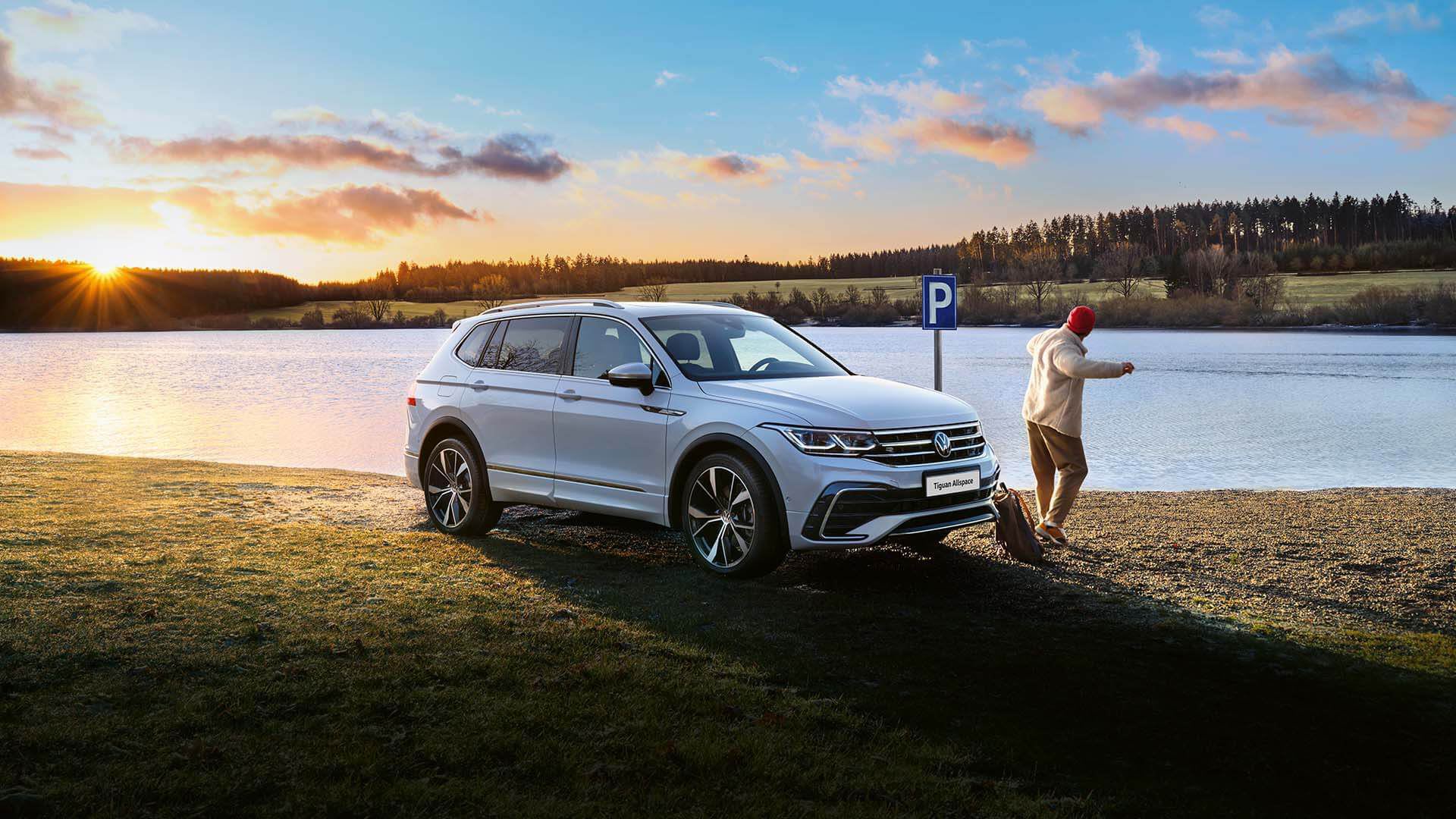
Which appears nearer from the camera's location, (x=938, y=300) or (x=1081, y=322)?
(x=1081, y=322)

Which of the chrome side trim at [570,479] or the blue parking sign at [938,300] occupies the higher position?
the blue parking sign at [938,300]

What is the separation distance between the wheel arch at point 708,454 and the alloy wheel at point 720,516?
4.8 inches

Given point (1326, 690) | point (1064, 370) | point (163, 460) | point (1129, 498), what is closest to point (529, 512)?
point (1064, 370)

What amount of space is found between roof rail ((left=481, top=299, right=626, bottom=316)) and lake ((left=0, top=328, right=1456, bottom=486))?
26.1 feet

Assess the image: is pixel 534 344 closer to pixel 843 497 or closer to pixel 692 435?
pixel 692 435

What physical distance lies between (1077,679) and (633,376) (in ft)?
11.7

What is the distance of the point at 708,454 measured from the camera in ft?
24.8

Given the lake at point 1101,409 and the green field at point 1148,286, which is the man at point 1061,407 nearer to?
the lake at point 1101,409

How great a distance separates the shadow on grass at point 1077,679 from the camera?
4.32 m

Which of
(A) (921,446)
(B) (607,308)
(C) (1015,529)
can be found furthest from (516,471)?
(C) (1015,529)

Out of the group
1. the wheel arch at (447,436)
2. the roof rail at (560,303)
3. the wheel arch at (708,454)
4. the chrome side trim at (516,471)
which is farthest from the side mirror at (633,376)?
the wheel arch at (447,436)

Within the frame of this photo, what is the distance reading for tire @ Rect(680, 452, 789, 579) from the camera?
721 cm

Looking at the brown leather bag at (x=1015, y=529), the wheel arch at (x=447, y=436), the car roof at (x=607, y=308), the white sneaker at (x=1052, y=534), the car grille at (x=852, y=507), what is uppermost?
the car roof at (x=607, y=308)

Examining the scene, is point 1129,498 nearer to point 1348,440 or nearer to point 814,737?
point 814,737
